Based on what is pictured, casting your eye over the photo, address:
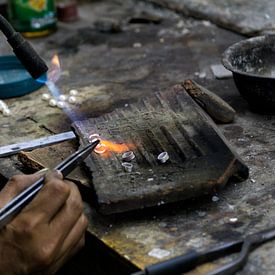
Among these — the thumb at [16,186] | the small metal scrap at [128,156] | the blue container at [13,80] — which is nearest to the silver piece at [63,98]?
the blue container at [13,80]

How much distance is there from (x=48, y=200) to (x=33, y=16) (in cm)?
251

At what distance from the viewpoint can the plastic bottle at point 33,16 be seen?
401 cm

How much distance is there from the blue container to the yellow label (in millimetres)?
833

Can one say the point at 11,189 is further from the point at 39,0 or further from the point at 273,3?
the point at 273,3

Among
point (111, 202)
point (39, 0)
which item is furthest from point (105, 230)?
point (39, 0)

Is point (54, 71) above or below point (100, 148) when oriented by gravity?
below

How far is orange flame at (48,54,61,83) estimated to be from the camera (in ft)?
10.7

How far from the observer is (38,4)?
401cm

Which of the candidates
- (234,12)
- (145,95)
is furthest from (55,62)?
(234,12)

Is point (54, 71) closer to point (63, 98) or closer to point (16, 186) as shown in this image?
point (63, 98)

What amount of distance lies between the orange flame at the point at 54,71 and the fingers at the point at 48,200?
60.7 inches

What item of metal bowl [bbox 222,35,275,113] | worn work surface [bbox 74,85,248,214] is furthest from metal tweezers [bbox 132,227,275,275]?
metal bowl [bbox 222,35,275,113]

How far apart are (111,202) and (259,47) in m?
1.28

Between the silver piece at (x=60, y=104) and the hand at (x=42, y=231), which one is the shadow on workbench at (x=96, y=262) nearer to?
the hand at (x=42, y=231)
